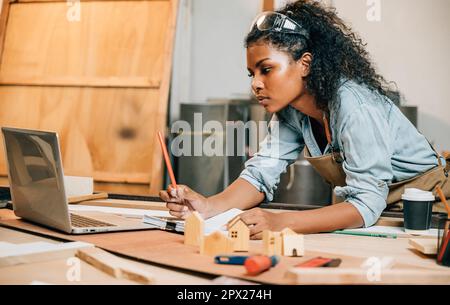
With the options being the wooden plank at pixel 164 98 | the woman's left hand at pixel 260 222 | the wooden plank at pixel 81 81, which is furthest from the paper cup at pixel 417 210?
the wooden plank at pixel 81 81

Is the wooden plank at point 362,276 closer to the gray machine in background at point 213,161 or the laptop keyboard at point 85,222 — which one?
the laptop keyboard at point 85,222

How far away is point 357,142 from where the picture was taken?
156cm

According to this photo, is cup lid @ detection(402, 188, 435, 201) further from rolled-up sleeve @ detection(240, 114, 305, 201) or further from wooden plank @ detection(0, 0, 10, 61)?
wooden plank @ detection(0, 0, 10, 61)

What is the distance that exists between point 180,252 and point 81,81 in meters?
2.78

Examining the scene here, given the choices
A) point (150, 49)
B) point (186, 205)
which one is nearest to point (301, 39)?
point (186, 205)

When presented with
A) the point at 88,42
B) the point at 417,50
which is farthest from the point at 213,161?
the point at 417,50

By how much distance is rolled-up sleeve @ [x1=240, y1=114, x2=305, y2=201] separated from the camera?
76.9 inches

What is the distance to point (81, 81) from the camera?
378cm

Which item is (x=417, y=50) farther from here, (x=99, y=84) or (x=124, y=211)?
(x=124, y=211)

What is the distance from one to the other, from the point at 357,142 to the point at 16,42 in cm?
304

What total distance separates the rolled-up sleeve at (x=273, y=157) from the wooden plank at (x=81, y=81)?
174 cm

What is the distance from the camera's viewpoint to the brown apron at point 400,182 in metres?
1.72

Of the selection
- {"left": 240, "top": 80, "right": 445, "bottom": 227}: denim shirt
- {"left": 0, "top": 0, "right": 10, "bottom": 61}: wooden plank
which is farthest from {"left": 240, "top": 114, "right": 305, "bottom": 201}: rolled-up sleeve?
{"left": 0, "top": 0, "right": 10, "bottom": 61}: wooden plank

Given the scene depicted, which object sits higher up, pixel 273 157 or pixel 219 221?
pixel 273 157
